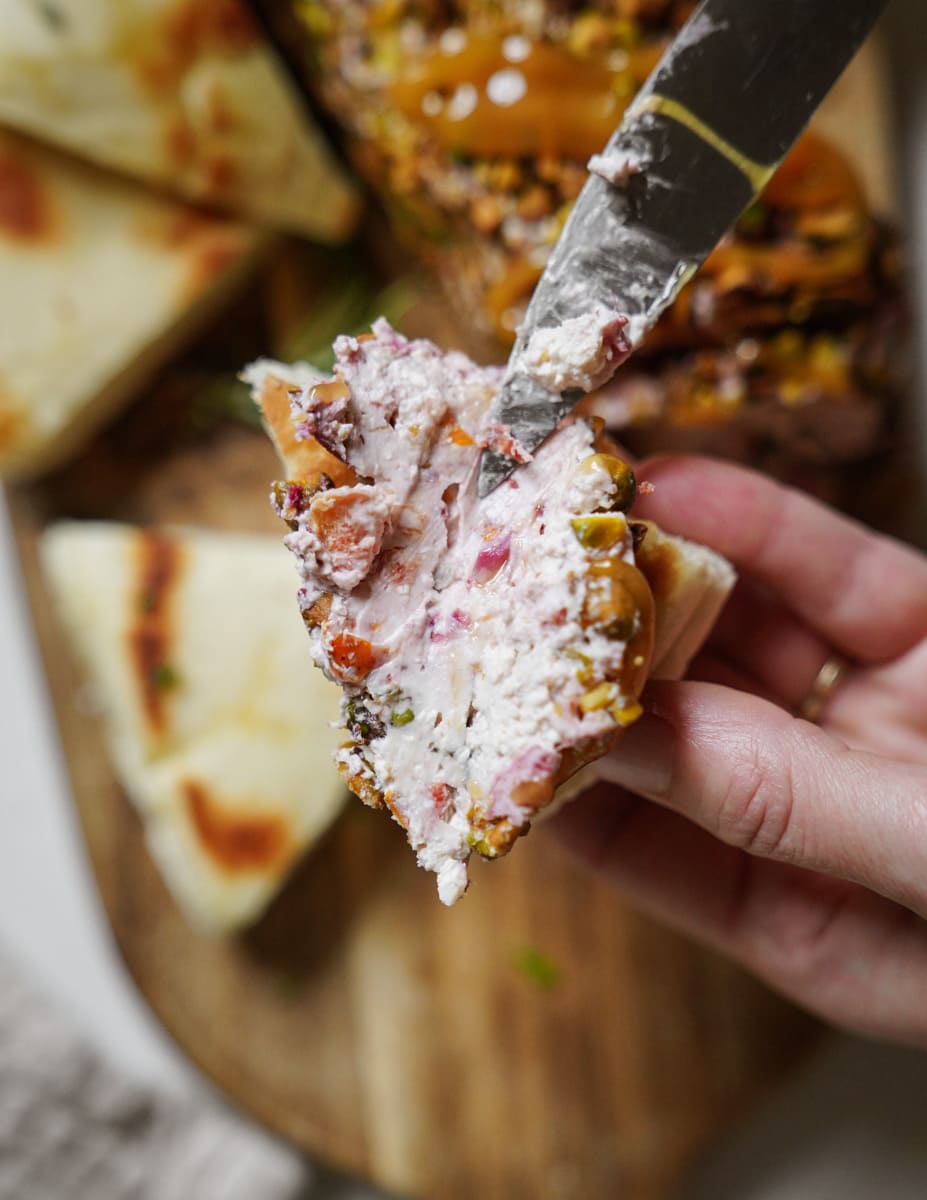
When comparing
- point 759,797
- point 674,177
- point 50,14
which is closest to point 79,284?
point 50,14

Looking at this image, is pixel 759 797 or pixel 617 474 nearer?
pixel 617 474

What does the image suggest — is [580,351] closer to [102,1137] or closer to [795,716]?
[795,716]

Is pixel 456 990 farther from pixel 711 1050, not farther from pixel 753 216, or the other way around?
pixel 753 216

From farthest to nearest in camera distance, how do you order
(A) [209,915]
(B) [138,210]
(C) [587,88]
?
(B) [138,210] → (A) [209,915] → (C) [587,88]

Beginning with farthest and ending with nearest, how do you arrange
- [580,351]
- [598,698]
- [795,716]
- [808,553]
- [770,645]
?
[770,645] < [808,553] < [795,716] < [580,351] < [598,698]

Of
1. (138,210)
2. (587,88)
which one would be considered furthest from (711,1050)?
(138,210)

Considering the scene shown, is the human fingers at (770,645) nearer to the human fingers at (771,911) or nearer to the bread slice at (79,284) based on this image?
the human fingers at (771,911)
